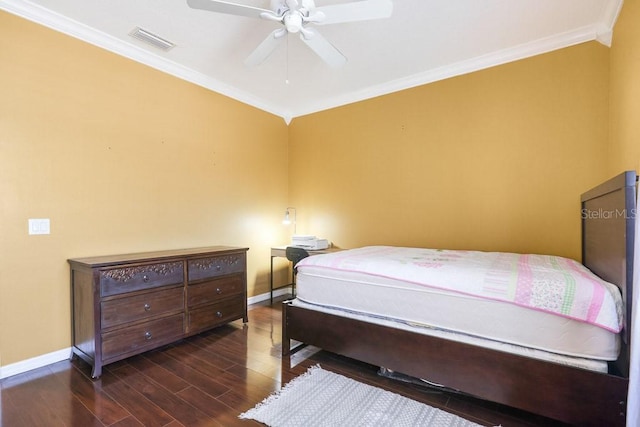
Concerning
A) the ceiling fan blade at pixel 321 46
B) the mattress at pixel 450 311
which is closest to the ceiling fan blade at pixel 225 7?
the ceiling fan blade at pixel 321 46

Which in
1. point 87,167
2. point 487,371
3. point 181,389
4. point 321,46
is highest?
point 321,46

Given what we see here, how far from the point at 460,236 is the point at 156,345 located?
301 cm

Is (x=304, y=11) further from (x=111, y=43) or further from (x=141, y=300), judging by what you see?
(x=141, y=300)

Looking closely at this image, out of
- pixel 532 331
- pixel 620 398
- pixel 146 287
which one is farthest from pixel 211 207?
pixel 620 398

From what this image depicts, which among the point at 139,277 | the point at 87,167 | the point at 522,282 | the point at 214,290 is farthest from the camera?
the point at 214,290

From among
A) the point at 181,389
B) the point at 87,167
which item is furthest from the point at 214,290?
the point at 87,167

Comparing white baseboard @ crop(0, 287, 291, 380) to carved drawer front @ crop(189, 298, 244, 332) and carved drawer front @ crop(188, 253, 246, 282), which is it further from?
carved drawer front @ crop(188, 253, 246, 282)

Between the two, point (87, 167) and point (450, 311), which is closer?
point (450, 311)

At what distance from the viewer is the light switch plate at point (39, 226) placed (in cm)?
228

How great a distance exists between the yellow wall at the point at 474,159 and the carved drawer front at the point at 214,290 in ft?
4.79

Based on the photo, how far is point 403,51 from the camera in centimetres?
287

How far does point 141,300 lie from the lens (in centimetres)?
240

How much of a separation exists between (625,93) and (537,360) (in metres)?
1.98

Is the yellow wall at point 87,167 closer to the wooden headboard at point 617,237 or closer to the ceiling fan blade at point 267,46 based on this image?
the ceiling fan blade at point 267,46
